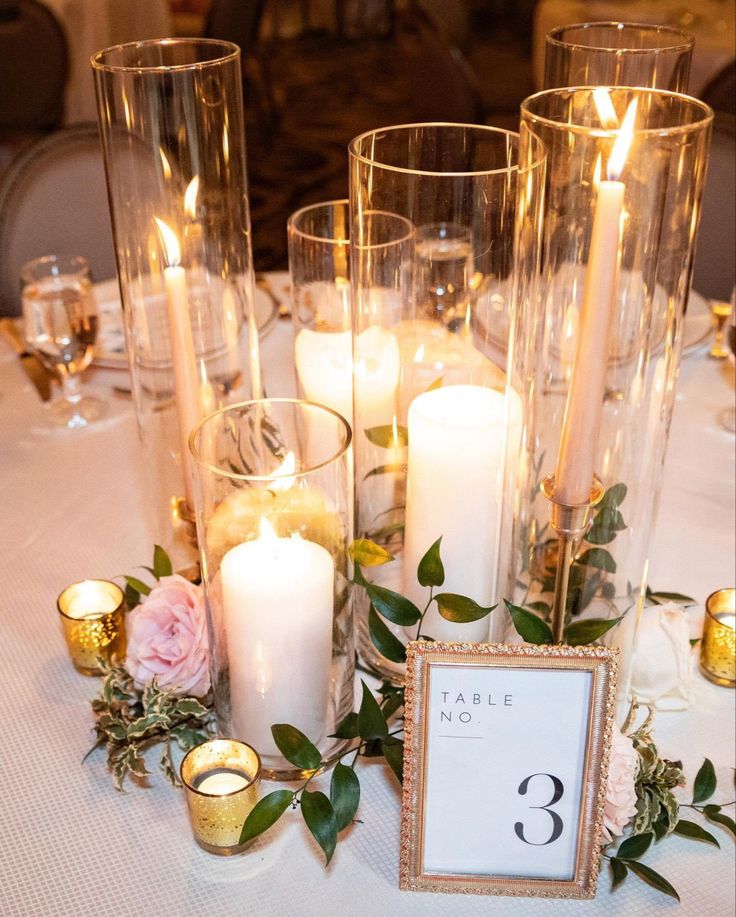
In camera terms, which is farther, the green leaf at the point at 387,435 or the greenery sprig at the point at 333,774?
the green leaf at the point at 387,435

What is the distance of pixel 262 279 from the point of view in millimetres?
1530

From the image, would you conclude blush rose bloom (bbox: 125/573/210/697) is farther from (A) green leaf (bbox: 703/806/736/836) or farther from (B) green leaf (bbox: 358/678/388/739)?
(A) green leaf (bbox: 703/806/736/836)

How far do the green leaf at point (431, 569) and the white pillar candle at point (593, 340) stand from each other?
0.11 meters

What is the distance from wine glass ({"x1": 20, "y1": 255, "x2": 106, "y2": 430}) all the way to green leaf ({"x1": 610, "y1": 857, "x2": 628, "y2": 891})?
82 cm

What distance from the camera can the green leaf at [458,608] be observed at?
2.36 feet

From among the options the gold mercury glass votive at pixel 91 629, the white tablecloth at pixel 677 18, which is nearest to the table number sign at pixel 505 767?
the gold mercury glass votive at pixel 91 629

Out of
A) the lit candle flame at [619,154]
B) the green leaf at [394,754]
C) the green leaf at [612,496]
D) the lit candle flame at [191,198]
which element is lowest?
the green leaf at [394,754]

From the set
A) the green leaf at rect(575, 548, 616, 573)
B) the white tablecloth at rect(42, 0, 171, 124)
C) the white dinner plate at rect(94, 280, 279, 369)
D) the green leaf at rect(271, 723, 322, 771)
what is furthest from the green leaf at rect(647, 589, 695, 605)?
the white tablecloth at rect(42, 0, 171, 124)

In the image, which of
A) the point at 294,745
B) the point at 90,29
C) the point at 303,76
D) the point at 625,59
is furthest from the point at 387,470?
the point at 303,76

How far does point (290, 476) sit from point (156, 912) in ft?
1.02

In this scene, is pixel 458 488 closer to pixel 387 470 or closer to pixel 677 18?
pixel 387 470

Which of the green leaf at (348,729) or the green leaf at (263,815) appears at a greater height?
the green leaf at (263,815)

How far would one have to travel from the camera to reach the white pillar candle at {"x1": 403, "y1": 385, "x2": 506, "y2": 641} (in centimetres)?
76

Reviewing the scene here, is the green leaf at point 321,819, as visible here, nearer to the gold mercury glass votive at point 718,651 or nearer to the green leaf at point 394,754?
the green leaf at point 394,754
